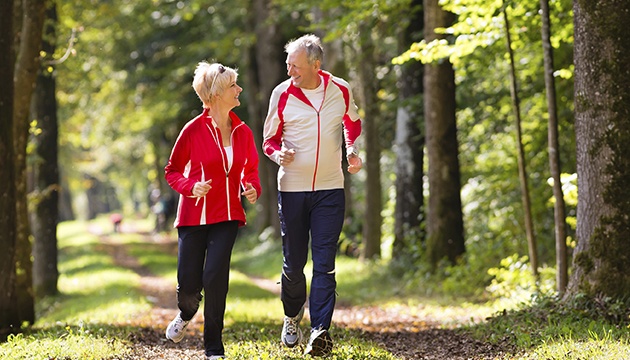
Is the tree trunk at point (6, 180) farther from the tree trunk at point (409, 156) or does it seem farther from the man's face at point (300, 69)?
the tree trunk at point (409, 156)

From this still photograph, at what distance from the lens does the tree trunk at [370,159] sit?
19.9m

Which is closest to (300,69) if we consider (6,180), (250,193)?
(250,193)

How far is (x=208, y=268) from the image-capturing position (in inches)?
270

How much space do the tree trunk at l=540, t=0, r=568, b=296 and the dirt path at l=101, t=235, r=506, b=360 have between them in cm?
146

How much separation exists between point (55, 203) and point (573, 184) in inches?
495

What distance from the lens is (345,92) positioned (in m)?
7.21

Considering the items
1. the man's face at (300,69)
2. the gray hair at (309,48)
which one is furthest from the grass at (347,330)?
the gray hair at (309,48)

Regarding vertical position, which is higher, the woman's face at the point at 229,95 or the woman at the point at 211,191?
the woman's face at the point at 229,95

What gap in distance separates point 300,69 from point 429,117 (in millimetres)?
7771

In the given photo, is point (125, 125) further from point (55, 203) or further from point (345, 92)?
point (345, 92)

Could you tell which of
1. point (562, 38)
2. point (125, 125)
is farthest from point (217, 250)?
point (125, 125)

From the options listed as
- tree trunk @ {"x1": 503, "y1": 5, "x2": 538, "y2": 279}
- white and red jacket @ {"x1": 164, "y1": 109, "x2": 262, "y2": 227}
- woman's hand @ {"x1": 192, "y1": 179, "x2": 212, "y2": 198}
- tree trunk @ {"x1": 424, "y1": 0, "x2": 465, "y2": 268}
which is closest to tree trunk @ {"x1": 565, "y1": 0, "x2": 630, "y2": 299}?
tree trunk @ {"x1": 503, "y1": 5, "x2": 538, "y2": 279}

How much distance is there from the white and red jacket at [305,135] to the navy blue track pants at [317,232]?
0.28 ft

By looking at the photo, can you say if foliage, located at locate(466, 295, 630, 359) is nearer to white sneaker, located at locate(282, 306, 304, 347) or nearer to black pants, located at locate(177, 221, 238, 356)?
Result: white sneaker, located at locate(282, 306, 304, 347)
